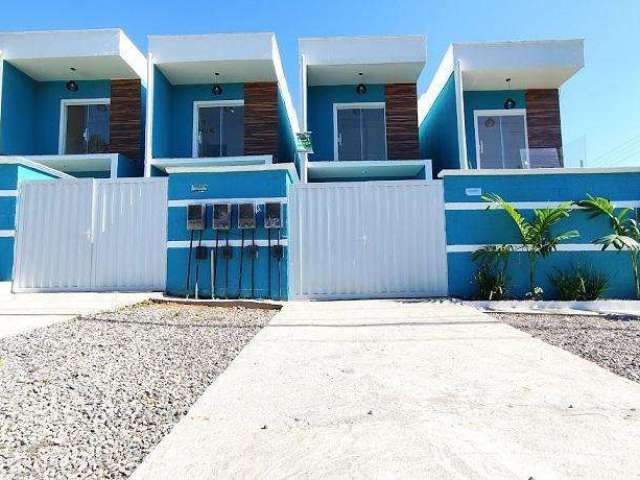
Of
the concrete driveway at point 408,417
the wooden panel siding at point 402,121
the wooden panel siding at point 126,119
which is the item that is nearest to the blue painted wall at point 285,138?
the wooden panel siding at point 402,121

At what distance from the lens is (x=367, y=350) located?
3816 millimetres

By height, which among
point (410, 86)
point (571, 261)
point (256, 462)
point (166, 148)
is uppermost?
point (410, 86)

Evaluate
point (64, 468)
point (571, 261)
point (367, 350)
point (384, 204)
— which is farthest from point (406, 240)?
point (64, 468)

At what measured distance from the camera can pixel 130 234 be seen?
7.58 m

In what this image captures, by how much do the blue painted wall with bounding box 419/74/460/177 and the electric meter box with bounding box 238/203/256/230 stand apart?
21.5 feet

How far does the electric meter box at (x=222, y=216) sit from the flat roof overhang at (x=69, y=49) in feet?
22.5

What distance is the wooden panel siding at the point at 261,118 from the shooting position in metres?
11.8

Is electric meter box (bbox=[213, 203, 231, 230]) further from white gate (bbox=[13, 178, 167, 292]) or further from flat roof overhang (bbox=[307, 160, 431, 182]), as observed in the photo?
flat roof overhang (bbox=[307, 160, 431, 182])

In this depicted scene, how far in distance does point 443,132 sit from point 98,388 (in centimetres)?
1225

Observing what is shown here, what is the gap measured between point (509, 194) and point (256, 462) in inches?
276

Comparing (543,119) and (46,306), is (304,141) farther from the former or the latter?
(543,119)

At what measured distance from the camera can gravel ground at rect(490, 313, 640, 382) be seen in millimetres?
3438

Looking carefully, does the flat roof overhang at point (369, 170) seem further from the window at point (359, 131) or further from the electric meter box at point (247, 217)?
the electric meter box at point (247, 217)

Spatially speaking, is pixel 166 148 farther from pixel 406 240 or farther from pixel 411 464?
pixel 411 464
